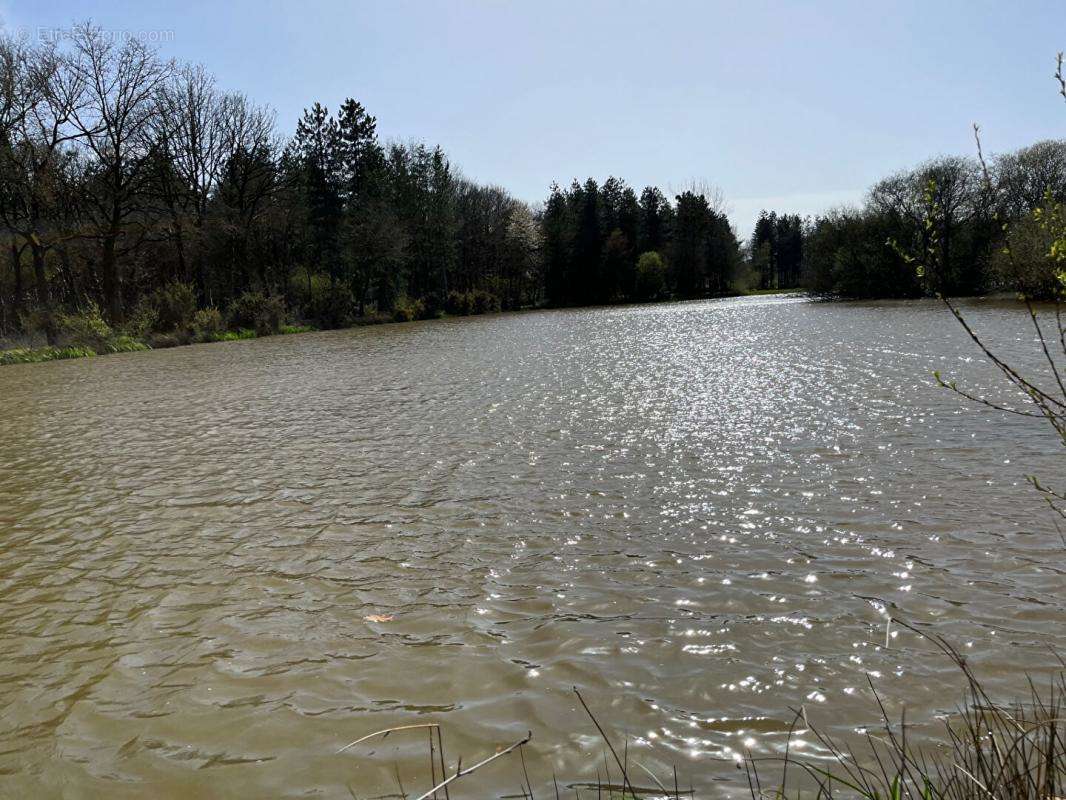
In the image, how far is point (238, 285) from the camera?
141 feet

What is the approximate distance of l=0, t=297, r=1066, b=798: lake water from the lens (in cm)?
274

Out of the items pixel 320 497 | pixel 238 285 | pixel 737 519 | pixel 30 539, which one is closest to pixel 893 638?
pixel 737 519

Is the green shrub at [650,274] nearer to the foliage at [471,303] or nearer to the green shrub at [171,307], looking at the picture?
the foliage at [471,303]

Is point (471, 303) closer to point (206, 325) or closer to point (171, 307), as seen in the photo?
point (206, 325)

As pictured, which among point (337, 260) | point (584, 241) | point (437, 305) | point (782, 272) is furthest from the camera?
point (782, 272)

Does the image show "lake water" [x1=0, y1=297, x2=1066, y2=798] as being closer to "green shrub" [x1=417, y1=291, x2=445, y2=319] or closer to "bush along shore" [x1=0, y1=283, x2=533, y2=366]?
"bush along shore" [x1=0, y1=283, x2=533, y2=366]

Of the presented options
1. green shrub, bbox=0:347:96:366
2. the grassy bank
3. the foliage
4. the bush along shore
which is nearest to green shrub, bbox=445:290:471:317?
the foliage

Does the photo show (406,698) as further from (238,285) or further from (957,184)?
(957,184)

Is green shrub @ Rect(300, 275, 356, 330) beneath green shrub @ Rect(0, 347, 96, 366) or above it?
above

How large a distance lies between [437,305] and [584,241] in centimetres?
2103

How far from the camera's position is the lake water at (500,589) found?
2736 millimetres

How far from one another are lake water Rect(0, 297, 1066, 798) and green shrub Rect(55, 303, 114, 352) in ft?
66.3

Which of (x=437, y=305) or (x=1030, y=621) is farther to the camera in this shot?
(x=437, y=305)

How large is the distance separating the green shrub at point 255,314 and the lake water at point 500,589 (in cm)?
2752
